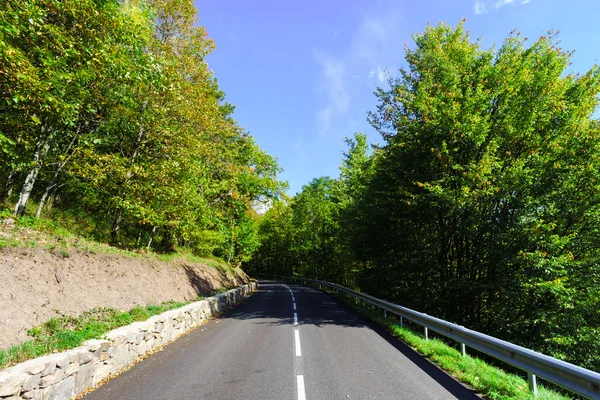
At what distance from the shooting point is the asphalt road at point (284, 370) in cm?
475

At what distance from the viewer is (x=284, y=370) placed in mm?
5801

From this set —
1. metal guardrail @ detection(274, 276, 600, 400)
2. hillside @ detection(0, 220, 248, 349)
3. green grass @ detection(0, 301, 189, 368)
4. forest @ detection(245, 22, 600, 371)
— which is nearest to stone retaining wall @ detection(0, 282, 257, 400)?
green grass @ detection(0, 301, 189, 368)

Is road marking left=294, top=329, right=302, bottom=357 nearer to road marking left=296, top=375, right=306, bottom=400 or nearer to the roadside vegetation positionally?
road marking left=296, top=375, right=306, bottom=400

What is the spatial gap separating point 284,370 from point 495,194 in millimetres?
9648

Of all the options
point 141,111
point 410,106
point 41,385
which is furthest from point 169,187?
point 410,106

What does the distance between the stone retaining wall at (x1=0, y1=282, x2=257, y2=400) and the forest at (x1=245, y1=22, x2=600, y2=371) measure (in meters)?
9.57

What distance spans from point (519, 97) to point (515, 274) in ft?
22.0

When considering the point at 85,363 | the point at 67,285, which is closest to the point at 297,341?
the point at 85,363

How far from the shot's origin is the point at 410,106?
12.9m

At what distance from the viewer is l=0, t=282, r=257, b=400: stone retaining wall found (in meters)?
3.88

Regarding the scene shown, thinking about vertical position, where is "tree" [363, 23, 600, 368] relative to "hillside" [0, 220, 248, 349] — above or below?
above

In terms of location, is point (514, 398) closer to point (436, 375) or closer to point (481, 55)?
point (436, 375)

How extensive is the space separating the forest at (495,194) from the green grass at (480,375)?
428cm

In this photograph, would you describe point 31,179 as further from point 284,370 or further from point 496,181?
point 496,181
